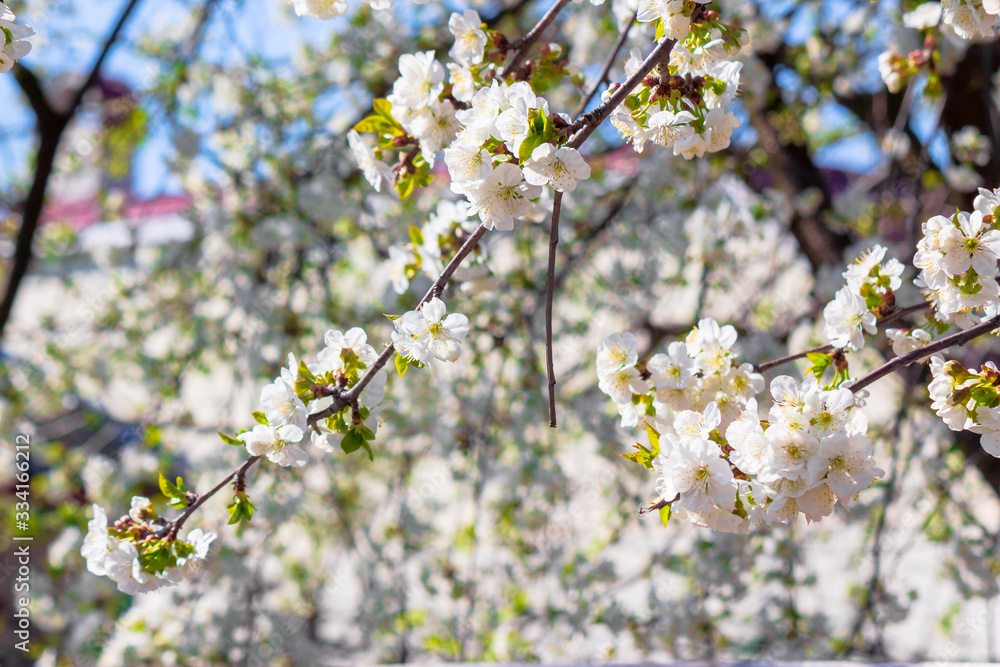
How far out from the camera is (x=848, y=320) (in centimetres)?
94

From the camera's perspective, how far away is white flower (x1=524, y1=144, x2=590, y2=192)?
0.70m

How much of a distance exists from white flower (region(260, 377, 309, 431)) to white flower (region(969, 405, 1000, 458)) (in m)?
0.81

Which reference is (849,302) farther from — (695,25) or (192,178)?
(192,178)

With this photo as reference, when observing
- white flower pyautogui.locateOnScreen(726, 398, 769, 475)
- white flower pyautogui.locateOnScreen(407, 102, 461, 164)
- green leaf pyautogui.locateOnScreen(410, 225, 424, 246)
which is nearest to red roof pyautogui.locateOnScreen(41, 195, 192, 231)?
green leaf pyautogui.locateOnScreen(410, 225, 424, 246)

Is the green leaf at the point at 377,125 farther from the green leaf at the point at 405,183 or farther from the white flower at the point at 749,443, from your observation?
the white flower at the point at 749,443

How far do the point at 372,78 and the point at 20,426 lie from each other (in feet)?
6.62

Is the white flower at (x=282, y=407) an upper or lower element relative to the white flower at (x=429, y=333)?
lower

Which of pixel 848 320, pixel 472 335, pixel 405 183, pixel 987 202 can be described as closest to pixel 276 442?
pixel 405 183

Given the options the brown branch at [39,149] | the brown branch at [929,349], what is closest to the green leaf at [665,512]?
the brown branch at [929,349]

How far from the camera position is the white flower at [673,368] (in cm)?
94

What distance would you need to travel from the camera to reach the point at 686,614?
2066 millimetres

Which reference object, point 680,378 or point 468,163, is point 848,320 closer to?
point 680,378

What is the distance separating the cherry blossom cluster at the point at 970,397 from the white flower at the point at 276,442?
2.56 feet

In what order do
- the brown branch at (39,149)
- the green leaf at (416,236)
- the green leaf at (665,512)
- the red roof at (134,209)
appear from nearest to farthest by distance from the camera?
the green leaf at (665,512)
the green leaf at (416,236)
the brown branch at (39,149)
the red roof at (134,209)
